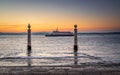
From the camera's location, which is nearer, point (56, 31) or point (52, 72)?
point (52, 72)

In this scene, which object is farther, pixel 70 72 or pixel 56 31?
pixel 56 31

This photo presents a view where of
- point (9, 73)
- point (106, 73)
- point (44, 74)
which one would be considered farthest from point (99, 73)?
point (9, 73)

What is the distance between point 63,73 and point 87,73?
624mm

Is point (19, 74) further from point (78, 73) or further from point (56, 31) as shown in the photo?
point (56, 31)

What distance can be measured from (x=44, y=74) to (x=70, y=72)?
2.34 ft

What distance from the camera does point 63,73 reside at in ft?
19.3

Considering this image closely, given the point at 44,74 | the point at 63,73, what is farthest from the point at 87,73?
the point at 44,74

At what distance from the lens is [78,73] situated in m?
5.86

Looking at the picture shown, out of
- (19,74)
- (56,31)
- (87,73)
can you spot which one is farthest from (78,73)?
(56,31)

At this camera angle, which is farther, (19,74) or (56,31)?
(56,31)

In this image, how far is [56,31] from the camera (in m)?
118

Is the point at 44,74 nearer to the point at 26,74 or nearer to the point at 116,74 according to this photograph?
the point at 26,74

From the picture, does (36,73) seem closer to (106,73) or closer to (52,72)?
(52,72)

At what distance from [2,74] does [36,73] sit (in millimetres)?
871
